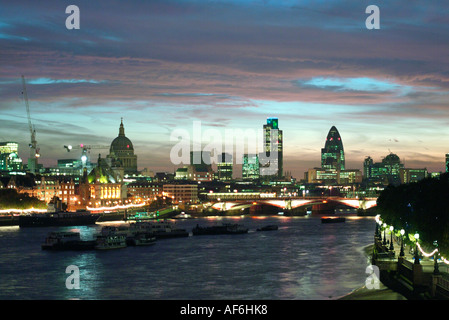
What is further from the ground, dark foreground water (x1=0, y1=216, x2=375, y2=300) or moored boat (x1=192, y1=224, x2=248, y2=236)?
dark foreground water (x1=0, y1=216, x2=375, y2=300)

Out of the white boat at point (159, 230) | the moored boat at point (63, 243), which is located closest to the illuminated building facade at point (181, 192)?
the white boat at point (159, 230)

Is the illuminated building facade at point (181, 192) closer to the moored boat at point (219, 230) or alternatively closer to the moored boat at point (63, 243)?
the moored boat at point (219, 230)

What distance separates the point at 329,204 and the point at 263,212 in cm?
1492

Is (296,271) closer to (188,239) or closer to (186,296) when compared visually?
(186,296)

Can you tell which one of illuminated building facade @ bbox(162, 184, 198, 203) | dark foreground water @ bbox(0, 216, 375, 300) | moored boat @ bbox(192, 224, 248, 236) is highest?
illuminated building facade @ bbox(162, 184, 198, 203)

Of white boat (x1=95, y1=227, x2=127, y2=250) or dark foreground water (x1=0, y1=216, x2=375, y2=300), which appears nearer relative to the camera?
dark foreground water (x1=0, y1=216, x2=375, y2=300)

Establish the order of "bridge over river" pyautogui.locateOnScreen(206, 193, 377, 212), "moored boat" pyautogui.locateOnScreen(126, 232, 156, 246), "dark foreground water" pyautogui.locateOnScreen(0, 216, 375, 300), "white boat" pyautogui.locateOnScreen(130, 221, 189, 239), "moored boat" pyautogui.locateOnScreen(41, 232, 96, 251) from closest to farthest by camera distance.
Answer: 1. "dark foreground water" pyautogui.locateOnScreen(0, 216, 375, 300)
2. "moored boat" pyautogui.locateOnScreen(41, 232, 96, 251)
3. "moored boat" pyautogui.locateOnScreen(126, 232, 156, 246)
4. "white boat" pyautogui.locateOnScreen(130, 221, 189, 239)
5. "bridge over river" pyautogui.locateOnScreen(206, 193, 377, 212)

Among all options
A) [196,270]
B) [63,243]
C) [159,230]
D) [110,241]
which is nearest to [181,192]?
[159,230]

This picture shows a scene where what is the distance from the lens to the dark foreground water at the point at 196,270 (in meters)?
39.4

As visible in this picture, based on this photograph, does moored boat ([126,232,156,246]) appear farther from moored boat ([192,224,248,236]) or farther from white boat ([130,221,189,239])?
moored boat ([192,224,248,236])

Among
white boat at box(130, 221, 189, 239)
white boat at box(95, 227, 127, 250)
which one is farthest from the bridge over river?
white boat at box(95, 227, 127, 250)

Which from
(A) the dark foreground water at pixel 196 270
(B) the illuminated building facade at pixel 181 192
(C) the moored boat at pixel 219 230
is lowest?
(C) the moored boat at pixel 219 230

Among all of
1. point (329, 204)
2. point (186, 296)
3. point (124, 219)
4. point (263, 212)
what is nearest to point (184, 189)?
point (263, 212)

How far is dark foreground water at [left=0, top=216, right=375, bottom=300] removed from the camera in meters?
39.4
